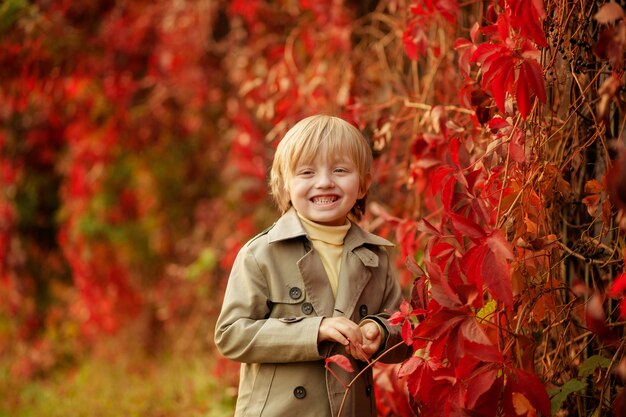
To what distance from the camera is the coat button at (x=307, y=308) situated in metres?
2.06

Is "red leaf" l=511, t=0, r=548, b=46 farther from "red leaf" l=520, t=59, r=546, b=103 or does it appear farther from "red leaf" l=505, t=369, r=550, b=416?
"red leaf" l=505, t=369, r=550, b=416

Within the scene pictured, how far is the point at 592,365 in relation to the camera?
2.07 meters

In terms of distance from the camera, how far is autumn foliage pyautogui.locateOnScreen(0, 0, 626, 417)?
6.11 ft

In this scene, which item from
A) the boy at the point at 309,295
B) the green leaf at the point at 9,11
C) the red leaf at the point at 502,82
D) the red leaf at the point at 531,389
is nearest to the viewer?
the red leaf at the point at 531,389

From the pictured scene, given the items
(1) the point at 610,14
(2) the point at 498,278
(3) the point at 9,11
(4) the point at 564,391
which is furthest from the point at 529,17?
(3) the point at 9,11

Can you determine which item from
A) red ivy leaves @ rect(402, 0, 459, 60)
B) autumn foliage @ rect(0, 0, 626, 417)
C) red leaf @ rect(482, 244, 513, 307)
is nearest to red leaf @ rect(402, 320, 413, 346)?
autumn foliage @ rect(0, 0, 626, 417)

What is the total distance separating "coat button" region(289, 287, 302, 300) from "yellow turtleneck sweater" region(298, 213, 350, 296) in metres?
0.11

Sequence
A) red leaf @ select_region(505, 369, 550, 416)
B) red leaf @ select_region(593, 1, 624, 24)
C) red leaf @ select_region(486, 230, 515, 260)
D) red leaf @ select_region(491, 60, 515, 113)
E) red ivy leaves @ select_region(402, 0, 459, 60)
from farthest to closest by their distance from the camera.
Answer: red ivy leaves @ select_region(402, 0, 459, 60)
red leaf @ select_region(491, 60, 515, 113)
red leaf @ select_region(505, 369, 550, 416)
red leaf @ select_region(486, 230, 515, 260)
red leaf @ select_region(593, 1, 624, 24)

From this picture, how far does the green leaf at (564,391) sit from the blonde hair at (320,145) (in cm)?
81

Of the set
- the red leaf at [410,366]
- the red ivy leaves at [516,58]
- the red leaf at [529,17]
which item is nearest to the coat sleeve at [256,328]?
the red leaf at [410,366]

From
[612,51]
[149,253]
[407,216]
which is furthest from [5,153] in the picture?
[612,51]

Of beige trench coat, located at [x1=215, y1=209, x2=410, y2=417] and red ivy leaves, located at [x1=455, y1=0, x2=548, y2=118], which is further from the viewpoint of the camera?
beige trench coat, located at [x1=215, y1=209, x2=410, y2=417]

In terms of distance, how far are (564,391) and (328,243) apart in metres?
0.77

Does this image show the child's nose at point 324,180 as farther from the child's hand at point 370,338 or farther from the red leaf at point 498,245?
the red leaf at point 498,245
